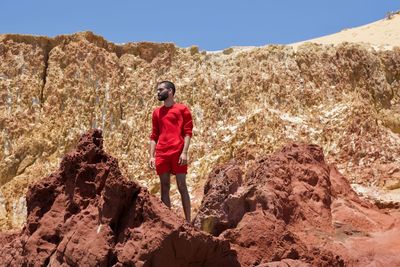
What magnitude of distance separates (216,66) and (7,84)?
6475mm

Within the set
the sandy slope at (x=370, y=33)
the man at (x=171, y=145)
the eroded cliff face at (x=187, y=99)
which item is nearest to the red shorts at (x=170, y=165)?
the man at (x=171, y=145)

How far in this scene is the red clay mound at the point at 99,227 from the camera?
730 cm

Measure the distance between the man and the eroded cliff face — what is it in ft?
31.0

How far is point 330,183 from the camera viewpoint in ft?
36.5

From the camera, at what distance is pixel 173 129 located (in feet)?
27.9

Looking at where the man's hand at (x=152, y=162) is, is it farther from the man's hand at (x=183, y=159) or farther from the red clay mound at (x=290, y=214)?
the red clay mound at (x=290, y=214)

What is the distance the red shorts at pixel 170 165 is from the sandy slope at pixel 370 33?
2124cm

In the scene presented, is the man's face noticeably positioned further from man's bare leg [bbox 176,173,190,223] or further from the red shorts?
man's bare leg [bbox 176,173,190,223]

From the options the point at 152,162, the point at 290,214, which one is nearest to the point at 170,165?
the point at 152,162

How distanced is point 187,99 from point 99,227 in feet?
43.4

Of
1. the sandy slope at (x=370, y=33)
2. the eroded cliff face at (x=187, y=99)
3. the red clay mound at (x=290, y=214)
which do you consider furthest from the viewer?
the sandy slope at (x=370, y=33)

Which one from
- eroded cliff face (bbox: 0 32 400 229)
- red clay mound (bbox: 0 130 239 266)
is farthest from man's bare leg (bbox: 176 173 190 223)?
eroded cliff face (bbox: 0 32 400 229)

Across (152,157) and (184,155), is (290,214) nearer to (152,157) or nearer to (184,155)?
(184,155)

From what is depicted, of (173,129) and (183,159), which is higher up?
(173,129)
